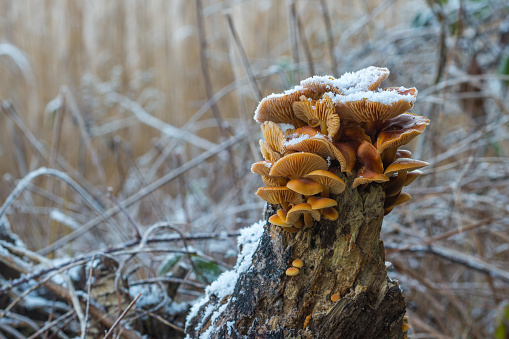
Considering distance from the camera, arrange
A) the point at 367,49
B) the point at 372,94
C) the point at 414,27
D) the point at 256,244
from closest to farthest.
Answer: the point at 372,94 < the point at 256,244 < the point at 414,27 < the point at 367,49

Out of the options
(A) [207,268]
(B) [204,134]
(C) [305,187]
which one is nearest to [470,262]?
(A) [207,268]

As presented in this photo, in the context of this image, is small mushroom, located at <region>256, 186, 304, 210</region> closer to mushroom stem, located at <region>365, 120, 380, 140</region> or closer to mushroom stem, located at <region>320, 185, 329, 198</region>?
mushroom stem, located at <region>320, 185, 329, 198</region>

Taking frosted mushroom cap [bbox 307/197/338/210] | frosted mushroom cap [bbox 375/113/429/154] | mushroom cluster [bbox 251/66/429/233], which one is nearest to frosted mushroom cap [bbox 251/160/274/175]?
mushroom cluster [bbox 251/66/429/233]

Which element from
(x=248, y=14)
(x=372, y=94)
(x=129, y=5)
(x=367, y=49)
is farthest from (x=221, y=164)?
(x=372, y=94)

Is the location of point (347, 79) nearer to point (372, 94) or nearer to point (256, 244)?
point (372, 94)

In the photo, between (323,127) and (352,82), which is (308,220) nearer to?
(323,127)

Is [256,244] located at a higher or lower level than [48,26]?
lower
